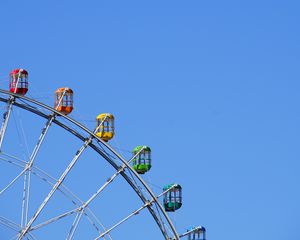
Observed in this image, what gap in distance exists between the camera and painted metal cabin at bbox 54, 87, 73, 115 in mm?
132750

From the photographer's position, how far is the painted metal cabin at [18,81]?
131 metres

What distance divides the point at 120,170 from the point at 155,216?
3.22 metres

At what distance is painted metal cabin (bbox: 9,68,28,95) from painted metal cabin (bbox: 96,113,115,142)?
16.1 feet

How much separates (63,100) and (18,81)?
9.42ft

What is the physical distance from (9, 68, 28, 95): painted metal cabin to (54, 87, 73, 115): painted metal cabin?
2147 mm

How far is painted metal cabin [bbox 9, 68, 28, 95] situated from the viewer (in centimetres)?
13138

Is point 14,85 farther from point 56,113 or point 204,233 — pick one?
point 204,233

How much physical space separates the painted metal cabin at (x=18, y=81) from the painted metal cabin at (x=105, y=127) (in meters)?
4.91

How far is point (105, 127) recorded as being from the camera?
13412 cm

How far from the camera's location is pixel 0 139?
12975 centimetres

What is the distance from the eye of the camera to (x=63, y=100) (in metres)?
133

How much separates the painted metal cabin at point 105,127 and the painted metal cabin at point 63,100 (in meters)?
2.00

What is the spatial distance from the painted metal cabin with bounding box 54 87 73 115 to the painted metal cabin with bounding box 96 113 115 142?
78.9 inches

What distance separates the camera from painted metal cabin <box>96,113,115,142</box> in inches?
5261
